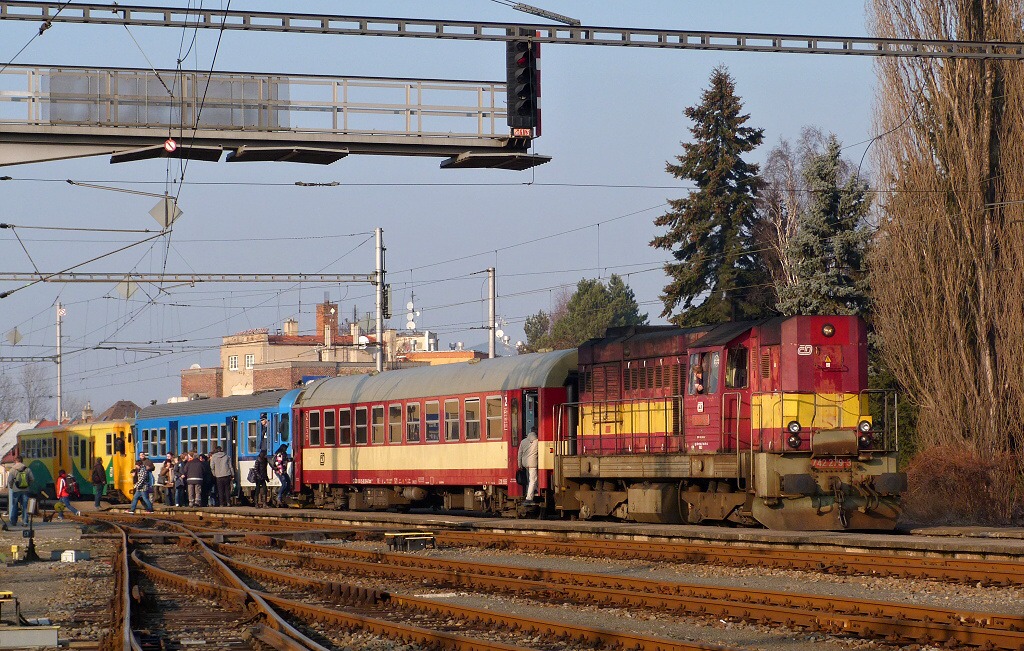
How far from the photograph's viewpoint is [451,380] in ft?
90.6

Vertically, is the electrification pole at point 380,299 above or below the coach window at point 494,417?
above

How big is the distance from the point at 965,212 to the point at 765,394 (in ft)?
44.0

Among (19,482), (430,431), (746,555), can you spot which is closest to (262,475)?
(19,482)

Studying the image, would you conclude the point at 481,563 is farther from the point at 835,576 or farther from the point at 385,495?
the point at 385,495

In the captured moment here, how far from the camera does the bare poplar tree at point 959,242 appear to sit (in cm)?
2953

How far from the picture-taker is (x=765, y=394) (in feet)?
64.0

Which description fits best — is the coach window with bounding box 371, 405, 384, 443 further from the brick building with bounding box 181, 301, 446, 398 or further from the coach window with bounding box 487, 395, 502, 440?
the brick building with bounding box 181, 301, 446, 398

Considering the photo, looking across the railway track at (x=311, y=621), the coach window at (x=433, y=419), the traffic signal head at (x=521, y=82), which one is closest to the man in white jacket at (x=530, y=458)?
the coach window at (x=433, y=419)

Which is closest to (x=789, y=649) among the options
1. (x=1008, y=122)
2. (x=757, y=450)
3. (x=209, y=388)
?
(x=757, y=450)

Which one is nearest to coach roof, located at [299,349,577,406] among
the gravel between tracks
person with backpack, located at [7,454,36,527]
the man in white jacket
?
the man in white jacket

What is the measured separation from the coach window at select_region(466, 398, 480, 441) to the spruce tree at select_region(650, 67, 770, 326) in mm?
23757

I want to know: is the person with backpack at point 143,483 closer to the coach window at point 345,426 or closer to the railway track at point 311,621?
the coach window at point 345,426

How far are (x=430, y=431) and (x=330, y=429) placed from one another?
541 cm

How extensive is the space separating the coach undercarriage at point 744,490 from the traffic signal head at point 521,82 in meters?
6.40
